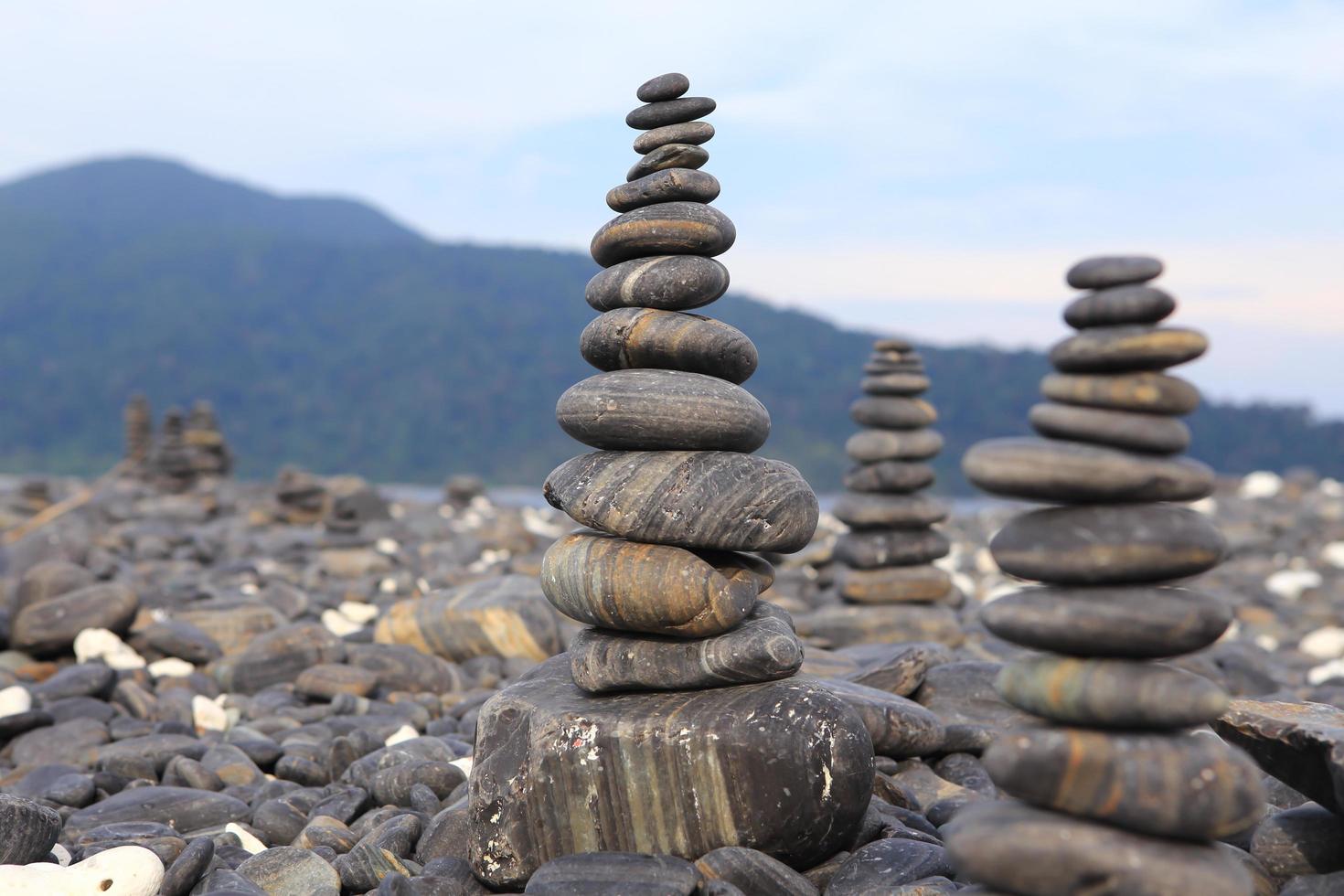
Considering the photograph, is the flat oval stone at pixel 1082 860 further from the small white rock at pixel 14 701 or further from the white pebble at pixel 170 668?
the white pebble at pixel 170 668

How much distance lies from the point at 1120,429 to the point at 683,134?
3.31 m

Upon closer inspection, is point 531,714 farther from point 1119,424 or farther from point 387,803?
point 1119,424

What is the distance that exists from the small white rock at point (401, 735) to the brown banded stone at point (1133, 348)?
19.1ft

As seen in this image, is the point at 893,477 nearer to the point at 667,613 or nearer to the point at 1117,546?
the point at 667,613

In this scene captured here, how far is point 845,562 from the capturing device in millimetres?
13023

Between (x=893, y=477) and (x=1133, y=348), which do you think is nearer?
(x=1133, y=348)

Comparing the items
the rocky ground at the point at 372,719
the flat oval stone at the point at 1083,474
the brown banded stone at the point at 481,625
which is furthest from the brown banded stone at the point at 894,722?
the brown banded stone at the point at 481,625

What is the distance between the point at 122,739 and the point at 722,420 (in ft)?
18.5

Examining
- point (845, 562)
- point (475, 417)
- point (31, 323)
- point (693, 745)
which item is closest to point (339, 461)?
point (475, 417)

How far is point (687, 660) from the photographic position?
233 inches

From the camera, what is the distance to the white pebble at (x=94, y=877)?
5297mm

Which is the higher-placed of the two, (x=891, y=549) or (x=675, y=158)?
(x=675, y=158)

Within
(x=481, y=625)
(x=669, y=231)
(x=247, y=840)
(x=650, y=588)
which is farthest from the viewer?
(x=481, y=625)

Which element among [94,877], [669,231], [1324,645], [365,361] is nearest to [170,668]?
[94,877]
